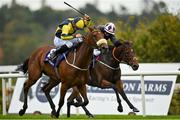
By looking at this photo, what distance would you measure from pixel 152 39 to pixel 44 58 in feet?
42.4

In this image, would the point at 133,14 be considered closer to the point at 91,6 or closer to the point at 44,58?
the point at 91,6

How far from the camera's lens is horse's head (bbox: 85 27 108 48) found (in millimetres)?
12905

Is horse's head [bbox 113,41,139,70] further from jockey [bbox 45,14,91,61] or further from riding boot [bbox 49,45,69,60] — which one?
riding boot [bbox 49,45,69,60]

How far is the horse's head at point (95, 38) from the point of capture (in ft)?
42.3

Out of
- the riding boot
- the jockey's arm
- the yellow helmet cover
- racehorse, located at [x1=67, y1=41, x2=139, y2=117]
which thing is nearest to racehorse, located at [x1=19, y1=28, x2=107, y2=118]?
the riding boot

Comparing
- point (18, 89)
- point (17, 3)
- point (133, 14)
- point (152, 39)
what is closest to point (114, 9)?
point (133, 14)

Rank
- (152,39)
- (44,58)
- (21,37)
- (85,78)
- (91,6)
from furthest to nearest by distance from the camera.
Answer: (91,6) < (21,37) < (152,39) < (44,58) < (85,78)


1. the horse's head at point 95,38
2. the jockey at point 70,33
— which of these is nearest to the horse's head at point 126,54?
the jockey at point 70,33

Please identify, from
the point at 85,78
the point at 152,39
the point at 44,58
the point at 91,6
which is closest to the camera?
the point at 85,78

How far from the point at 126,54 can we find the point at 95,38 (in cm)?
219

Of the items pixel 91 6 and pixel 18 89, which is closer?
pixel 18 89

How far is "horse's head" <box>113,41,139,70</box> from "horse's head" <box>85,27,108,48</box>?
192 centimetres

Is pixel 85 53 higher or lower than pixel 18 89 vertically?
higher

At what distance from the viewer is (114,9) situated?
37312 mm
